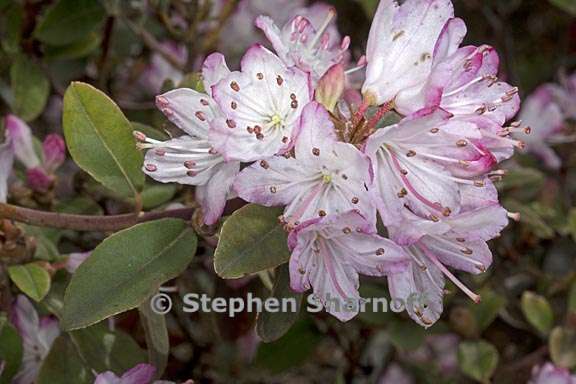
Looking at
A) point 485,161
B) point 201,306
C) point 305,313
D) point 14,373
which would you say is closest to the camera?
point 485,161

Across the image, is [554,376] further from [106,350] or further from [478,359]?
[106,350]

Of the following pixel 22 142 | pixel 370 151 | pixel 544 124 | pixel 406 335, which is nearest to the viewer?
pixel 370 151

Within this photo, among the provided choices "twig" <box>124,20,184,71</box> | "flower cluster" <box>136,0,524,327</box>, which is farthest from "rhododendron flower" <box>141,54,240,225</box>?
"twig" <box>124,20,184,71</box>

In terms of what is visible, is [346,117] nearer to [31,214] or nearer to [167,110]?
[167,110]

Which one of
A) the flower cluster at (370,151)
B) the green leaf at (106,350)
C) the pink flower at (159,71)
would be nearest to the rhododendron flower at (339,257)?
the flower cluster at (370,151)

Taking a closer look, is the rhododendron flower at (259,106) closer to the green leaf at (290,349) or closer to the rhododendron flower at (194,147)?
the rhododendron flower at (194,147)

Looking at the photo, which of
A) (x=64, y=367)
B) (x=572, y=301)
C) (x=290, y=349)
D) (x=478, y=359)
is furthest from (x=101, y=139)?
(x=572, y=301)

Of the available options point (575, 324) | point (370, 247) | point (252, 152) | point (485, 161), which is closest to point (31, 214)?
point (252, 152)
